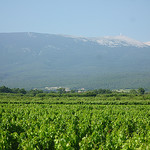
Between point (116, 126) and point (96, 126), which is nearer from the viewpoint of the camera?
point (96, 126)

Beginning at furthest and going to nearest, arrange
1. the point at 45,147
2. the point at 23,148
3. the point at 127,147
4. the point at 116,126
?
the point at 116,126
the point at 45,147
the point at 23,148
the point at 127,147

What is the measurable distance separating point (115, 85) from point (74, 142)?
187 metres

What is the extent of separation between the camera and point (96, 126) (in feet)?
58.1

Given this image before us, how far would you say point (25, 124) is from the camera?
60.1ft

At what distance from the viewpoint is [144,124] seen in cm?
2012

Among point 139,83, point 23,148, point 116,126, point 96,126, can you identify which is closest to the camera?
point 23,148

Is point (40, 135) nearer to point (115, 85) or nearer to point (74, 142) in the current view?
point (74, 142)

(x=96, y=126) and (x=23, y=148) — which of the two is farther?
(x=96, y=126)

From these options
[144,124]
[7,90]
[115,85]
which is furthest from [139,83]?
[144,124]

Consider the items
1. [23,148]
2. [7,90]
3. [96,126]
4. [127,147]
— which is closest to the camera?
[127,147]

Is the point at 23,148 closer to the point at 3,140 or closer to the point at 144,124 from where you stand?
the point at 3,140

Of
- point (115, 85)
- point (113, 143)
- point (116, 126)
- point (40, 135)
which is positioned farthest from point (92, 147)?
point (115, 85)

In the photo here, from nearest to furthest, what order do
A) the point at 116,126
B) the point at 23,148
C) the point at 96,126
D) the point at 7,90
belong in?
the point at 23,148
the point at 96,126
the point at 116,126
the point at 7,90

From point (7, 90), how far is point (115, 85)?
119m
